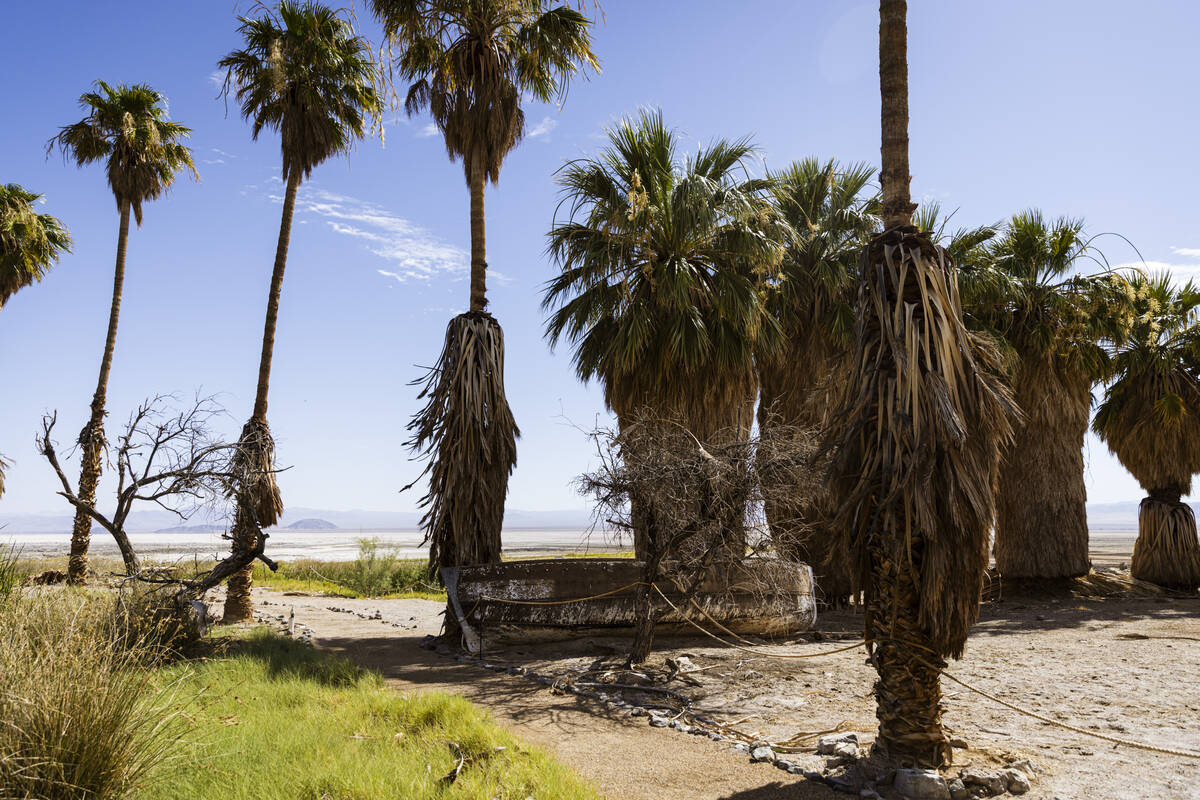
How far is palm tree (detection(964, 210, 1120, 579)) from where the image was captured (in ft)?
53.7

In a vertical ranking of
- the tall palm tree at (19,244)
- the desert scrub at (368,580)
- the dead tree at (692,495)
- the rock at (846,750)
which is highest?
the tall palm tree at (19,244)

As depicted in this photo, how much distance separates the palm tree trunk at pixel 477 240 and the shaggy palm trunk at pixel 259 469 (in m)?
4.53

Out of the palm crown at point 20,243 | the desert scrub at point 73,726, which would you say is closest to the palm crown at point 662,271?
the desert scrub at point 73,726

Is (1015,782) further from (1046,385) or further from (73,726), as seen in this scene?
(1046,385)

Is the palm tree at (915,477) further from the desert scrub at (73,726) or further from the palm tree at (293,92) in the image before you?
the palm tree at (293,92)

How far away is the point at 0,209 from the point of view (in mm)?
21984

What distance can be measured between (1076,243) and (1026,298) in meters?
2.07

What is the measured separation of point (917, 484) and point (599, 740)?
3.53m

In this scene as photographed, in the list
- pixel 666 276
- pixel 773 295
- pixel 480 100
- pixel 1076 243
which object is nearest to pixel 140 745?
pixel 666 276

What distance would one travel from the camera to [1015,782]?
190 inches

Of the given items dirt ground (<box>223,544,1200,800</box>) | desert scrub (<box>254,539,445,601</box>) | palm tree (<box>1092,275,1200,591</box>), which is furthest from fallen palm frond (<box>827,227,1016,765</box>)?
desert scrub (<box>254,539,445,601</box>)

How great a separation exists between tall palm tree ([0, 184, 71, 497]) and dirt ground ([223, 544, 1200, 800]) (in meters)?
18.0

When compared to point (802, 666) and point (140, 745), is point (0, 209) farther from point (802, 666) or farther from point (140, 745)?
point (802, 666)

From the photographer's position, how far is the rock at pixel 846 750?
17.8ft
